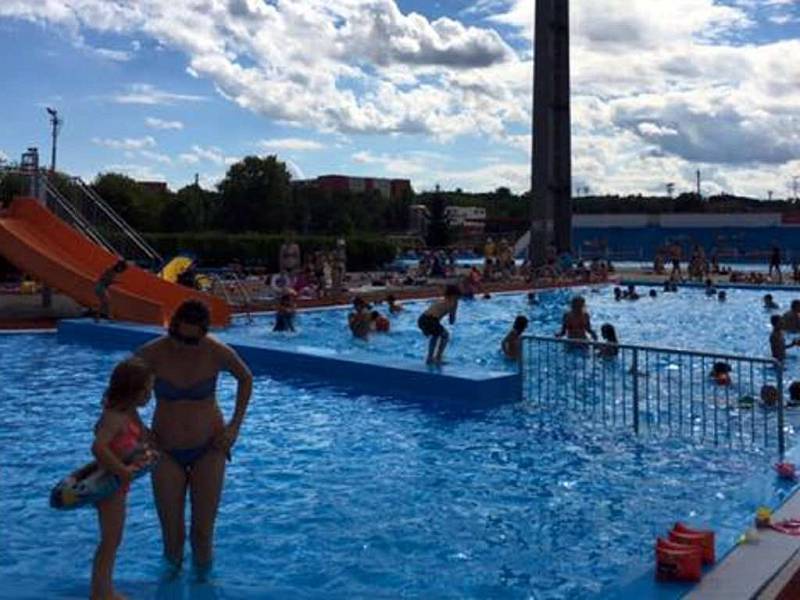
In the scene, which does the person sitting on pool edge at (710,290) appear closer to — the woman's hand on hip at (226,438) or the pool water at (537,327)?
the pool water at (537,327)

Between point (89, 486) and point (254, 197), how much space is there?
6200cm

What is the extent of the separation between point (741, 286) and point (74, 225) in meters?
21.9

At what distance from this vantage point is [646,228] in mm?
67000

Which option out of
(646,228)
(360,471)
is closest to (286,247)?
(360,471)

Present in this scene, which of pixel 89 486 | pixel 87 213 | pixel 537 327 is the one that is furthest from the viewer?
pixel 87 213

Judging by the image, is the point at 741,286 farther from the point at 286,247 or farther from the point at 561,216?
the point at 286,247

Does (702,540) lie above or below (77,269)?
below

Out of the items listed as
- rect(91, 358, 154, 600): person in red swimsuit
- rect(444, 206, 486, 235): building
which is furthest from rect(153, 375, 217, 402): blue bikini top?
rect(444, 206, 486, 235): building

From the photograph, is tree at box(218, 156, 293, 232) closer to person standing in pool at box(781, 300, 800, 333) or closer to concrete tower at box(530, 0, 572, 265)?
concrete tower at box(530, 0, 572, 265)

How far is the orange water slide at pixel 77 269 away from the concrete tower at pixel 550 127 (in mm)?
23012

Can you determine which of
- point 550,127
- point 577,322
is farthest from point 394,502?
point 550,127

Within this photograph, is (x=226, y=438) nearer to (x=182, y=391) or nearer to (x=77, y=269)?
(x=182, y=391)

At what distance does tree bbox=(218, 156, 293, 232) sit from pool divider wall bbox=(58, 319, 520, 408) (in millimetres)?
51245

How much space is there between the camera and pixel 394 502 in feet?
22.4
